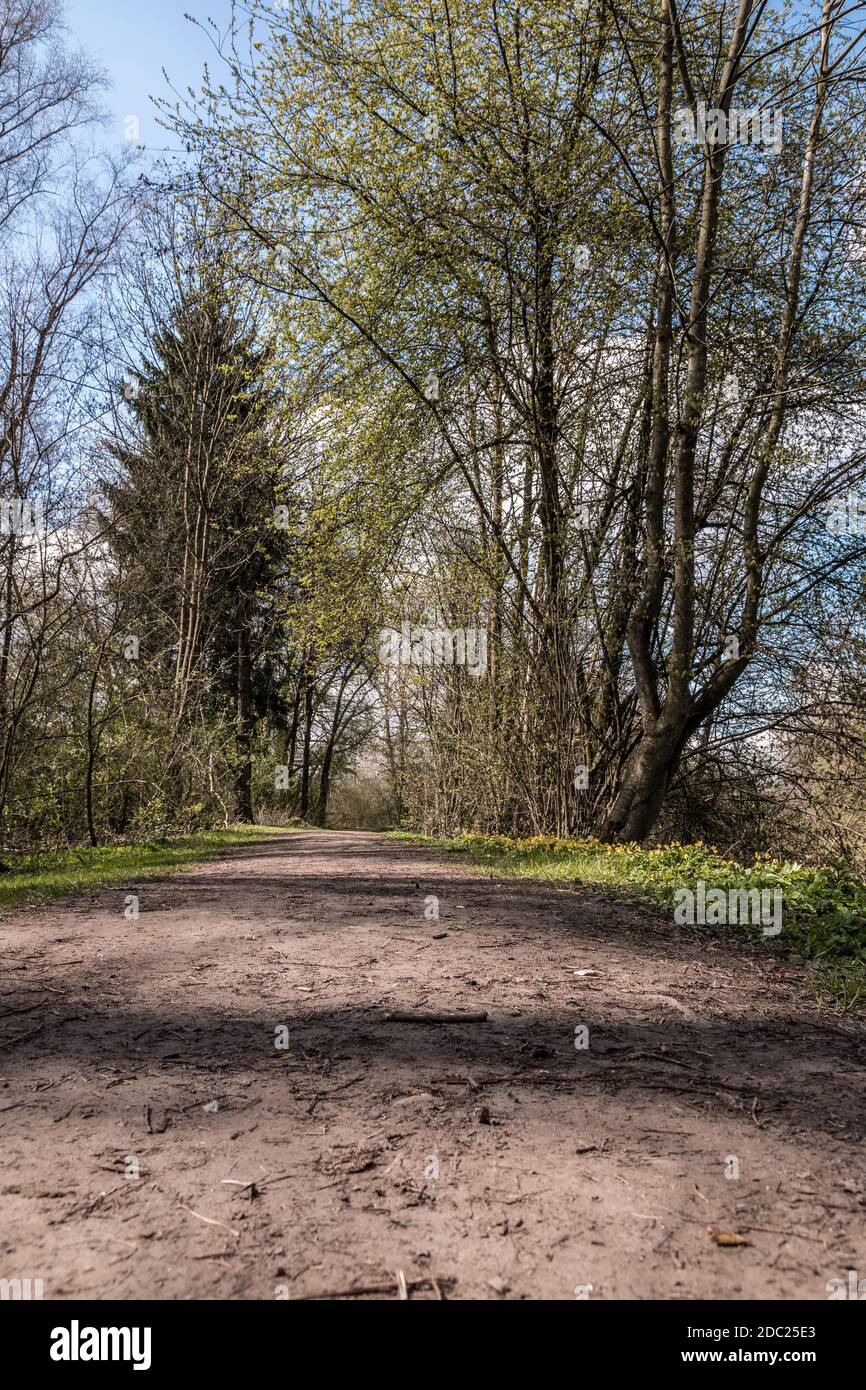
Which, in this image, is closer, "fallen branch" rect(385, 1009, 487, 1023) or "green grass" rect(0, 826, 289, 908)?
"fallen branch" rect(385, 1009, 487, 1023)

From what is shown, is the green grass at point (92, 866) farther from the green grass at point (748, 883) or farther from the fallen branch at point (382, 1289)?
the fallen branch at point (382, 1289)

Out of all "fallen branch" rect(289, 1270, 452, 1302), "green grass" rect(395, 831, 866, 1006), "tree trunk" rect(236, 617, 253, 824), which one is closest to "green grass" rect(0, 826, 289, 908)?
"green grass" rect(395, 831, 866, 1006)

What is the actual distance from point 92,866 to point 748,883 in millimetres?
6243

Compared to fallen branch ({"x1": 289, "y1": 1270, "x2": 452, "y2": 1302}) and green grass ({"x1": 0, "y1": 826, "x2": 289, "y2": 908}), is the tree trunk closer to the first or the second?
green grass ({"x1": 0, "y1": 826, "x2": 289, "y2": 908})

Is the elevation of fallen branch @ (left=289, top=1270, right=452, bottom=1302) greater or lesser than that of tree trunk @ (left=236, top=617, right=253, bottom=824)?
lesser

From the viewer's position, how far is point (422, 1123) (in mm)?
2309

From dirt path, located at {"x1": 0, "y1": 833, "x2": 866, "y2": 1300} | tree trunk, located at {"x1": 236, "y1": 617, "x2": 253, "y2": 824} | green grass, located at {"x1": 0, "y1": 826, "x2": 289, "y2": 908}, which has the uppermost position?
tree trunk, located at {"x1": 236, "y1": 617, "x2": 253, "y2": 824}

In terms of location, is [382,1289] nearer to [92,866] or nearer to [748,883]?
[748,883]

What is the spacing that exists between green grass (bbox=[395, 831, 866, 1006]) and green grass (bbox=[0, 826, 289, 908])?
3.46 metres

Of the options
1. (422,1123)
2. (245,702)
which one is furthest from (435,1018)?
(245,702)

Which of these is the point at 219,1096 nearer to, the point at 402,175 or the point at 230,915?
the point at 230,915

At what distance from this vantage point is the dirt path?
1673 mm

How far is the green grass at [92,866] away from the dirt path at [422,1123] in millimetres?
2315

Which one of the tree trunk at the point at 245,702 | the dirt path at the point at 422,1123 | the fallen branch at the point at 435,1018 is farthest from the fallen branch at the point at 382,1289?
the tree trunk at the point at 245,702
